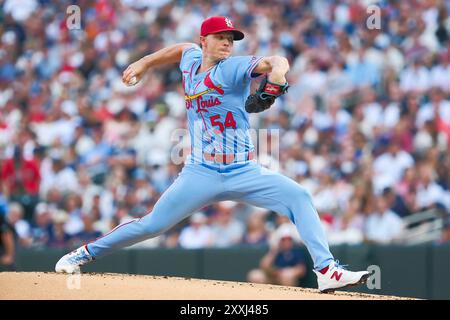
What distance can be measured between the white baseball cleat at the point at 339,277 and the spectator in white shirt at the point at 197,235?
15.5 feet

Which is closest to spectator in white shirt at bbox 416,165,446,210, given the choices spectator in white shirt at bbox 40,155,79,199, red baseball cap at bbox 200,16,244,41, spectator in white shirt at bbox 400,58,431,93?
spectator in white shirt at bbox 400,58,431,93

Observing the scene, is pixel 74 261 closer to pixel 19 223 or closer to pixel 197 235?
pixel 197 235

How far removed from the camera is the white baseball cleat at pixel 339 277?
643 centimetres

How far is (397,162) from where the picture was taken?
11492 millimetres

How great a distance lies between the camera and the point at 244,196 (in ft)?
21.6

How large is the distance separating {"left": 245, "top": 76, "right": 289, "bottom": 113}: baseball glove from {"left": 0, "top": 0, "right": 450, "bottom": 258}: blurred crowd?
490cm

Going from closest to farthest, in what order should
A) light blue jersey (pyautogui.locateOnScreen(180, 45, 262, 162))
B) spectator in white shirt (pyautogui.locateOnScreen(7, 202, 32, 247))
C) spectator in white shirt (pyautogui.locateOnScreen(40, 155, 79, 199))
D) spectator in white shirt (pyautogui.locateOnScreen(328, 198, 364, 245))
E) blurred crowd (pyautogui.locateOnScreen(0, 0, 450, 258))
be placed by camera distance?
light blue jersey (pyautogui.locateOnScreen(180, 45, 262, 162)) < spectator in white shirt (pyautogui.locateOnScreen(328, 198, 364, 245)) < blurred crowd (pyautogui.locateOnScreen(0, 0, 450, 258)) < spectator in white shirt (pyautogui.locateOnScreen(7, 202, 32, 247)) < spectator in white shirt (pyautogui.locateOnScreen(40, 155, 79, 199))

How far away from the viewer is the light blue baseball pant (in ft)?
21.2

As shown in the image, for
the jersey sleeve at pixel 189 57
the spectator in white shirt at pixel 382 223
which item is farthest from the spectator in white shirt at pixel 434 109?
the jersey sleeve at pixel 189 57

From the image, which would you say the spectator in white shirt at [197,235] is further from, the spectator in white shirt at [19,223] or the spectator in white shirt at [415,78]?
the spectator in white shirt at [415,78]

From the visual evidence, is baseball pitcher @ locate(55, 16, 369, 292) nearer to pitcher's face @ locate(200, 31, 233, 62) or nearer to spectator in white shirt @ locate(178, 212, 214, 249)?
pitcher's face @ locate(200, 31, 233, 62)

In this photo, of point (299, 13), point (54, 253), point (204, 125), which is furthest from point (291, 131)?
point (204, 125)
